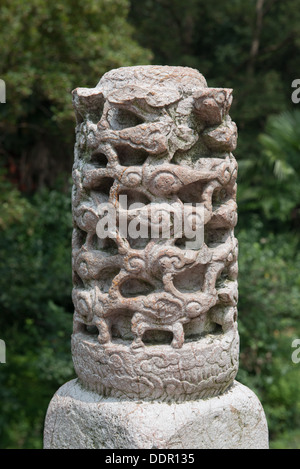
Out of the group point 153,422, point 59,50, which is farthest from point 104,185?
point 59,50

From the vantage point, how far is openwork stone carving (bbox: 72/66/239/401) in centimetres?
253

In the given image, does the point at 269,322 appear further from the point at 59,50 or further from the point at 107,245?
the point at 59,50

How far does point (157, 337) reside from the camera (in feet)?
8.64

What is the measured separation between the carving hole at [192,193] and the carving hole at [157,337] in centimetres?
63

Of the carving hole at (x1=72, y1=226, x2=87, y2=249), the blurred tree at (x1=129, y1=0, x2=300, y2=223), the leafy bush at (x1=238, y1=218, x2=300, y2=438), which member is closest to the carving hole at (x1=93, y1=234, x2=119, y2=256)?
the carving hole at (x1=72, y1=226, x2=87, y2=249)

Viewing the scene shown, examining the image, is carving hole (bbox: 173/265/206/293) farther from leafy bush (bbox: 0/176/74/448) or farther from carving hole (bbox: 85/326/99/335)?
leafy bush (bbox: 0/176/74/448)

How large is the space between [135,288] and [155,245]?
25cm

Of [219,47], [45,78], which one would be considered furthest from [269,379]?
[219,47]

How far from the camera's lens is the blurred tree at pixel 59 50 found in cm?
586

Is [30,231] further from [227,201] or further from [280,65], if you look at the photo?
[280,65]

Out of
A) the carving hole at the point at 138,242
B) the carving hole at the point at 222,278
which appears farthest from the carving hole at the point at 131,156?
the carving hole at the point at 222,278

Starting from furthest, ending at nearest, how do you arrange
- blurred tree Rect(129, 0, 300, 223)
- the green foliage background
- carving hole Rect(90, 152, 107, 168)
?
1. blurred tree Rect(129, 0, 300, 223)
2. the green foliage background
3. carving hole Rect(90, 152, 107, 168)

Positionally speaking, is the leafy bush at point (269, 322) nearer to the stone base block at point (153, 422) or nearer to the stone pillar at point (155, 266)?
the stone base block at point (153, 422)

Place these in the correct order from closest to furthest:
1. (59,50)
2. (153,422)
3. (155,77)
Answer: (153,422) < (155,77) < (59,50)
